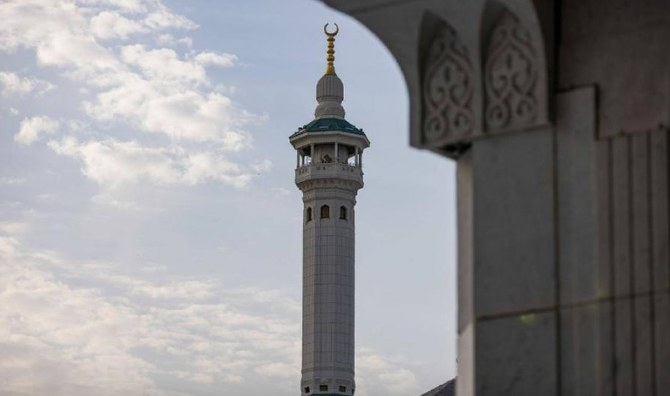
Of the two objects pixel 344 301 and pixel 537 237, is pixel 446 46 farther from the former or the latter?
pixel 344 301

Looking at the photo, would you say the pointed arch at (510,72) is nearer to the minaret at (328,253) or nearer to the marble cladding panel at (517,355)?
the marble cladding panel at (517,355)

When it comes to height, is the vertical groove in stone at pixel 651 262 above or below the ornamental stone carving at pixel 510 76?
below

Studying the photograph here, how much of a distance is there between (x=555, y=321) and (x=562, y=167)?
28.4 inches

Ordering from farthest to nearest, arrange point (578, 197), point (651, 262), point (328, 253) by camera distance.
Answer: point (328, 253), point (578, 197), point (651, 262)

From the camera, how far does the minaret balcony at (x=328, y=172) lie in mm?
77750

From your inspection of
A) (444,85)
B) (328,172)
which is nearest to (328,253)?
(328,172)

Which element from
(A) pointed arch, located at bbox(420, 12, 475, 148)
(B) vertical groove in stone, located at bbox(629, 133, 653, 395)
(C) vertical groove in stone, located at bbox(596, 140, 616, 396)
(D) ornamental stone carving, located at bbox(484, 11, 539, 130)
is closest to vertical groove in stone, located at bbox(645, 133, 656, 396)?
(B) vertical groove in stone, located at bbox(629, 133, 653, 395)

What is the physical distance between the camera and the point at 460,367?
7984 mm

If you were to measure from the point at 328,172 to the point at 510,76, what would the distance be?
230 ft

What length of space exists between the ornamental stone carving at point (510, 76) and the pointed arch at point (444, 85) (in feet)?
0.38

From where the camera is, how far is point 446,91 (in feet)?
25.6

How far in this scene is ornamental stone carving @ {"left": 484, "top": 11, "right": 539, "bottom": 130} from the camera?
7.50 meters

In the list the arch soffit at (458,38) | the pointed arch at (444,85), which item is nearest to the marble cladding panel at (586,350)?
the arch soffit at (458,38)

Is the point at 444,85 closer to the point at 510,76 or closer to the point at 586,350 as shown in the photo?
the point at 510,76
